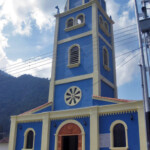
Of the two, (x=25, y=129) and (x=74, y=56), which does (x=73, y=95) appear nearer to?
(x=74, y=56)

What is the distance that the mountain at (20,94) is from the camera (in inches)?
3046

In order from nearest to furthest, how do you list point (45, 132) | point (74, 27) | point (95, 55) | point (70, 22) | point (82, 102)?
point (45, 132) → point (82, 102) → point (95, 55) → point (74, 27) → point (70, 22)

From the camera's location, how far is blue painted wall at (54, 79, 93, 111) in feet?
55.5

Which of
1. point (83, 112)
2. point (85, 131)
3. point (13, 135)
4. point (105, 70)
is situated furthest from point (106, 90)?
point (13, 135)

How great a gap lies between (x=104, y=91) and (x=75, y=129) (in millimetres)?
4249

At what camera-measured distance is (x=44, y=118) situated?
55.7ft

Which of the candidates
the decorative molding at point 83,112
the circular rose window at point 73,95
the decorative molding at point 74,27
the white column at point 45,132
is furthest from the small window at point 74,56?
the white column at point 45,132

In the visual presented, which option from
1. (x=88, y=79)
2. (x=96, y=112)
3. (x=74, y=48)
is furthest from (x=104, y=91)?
(x=74, y=48)

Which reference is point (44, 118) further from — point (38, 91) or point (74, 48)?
point (38, 91)

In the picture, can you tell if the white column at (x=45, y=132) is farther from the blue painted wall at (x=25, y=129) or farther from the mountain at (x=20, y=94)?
the mountain at (x=20, y=94)

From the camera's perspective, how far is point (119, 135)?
13.8m

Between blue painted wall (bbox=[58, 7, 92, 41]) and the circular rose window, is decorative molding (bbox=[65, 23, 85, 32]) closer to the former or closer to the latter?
blue painted wall (bbox=[58, 7, 92, 41])

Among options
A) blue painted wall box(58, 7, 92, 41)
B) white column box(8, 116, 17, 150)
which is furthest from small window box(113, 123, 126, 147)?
blue painted wall box(58, 7, 92, 41)

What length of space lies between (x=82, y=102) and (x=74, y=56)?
14.7 feet
